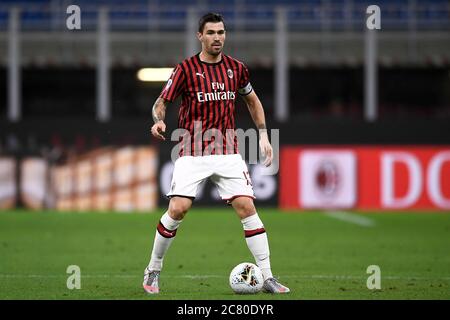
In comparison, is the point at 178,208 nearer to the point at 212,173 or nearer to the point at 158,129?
the point at 212,173

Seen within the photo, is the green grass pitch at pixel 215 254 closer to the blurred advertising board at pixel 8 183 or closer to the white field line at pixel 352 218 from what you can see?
the white field line at pixel 352 218

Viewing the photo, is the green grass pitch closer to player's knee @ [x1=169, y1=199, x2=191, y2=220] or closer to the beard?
player's knee @ [x1=169, y1=199, x2=191, y2=220]

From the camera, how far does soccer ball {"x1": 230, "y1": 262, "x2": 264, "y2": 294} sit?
8156 millimetres

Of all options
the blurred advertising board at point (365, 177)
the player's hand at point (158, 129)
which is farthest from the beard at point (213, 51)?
the blurred advertising board at point (365, 177)

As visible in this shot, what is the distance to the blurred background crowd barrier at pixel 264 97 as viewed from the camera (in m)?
20.3

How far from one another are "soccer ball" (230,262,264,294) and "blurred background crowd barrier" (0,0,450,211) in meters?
11.9

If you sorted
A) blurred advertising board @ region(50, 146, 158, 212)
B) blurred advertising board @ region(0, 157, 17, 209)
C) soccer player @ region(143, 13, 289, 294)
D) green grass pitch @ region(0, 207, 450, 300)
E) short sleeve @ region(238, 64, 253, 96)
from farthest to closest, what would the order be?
blurred advertising board @ region(50, 146, 158, 212) < blurred advertising board @ region(0, 157, 17, 209) < green grass pitch @ region(0, 207, 450, 300) < short sleeve @ region(238, 64, 253, 96) < soccer player @ region(143, 13, 289, 294)

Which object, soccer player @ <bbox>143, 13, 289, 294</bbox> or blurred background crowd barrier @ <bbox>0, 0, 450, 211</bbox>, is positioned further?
blurred background crowd barrier @ <bbox>0, 0, 450, 211</bbox>

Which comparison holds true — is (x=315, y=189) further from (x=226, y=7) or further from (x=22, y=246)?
(x=22, y=246)

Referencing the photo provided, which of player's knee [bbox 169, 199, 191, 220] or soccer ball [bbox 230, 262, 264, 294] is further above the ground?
player's knee [bbox 169, 199, 191, 220]

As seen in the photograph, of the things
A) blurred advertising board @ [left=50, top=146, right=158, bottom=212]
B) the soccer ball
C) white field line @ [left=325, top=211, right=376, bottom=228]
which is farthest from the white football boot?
blurred advertising board @ [left=50, top=146, right=158, bottom=212]

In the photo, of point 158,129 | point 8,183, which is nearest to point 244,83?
point 158,129

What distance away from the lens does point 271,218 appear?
60.1 feet

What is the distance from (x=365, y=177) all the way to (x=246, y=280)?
1258 cm
